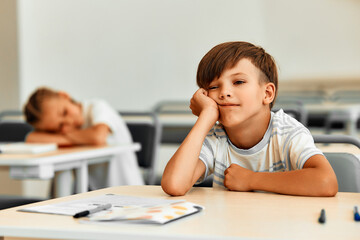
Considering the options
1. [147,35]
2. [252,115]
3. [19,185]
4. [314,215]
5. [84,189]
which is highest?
[147,35]

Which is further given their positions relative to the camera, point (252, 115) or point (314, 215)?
point (252, 115)

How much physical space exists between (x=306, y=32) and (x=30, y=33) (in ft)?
8.59

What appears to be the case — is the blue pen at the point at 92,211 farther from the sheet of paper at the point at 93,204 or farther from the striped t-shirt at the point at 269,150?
the striped t-shirt at the point at 269,150

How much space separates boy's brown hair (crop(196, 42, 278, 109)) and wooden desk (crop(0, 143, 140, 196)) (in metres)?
1.00

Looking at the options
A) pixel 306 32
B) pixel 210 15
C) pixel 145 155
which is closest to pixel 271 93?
pixel 145 155

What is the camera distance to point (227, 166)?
143 cm

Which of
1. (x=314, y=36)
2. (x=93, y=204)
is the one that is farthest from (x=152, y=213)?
(x=314, y=36)

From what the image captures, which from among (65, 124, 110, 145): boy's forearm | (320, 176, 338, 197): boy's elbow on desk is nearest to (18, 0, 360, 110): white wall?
(65, 124, 110, 145): boy's forearm

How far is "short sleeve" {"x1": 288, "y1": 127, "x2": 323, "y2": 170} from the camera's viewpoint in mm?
1281

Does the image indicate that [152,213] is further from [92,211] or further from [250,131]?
[250,131]

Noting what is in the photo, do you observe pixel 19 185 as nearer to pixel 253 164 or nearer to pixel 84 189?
pixel 84 189

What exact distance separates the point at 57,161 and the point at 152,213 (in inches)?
53.8

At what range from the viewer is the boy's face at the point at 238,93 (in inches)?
52.2

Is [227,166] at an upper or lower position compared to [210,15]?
lower
